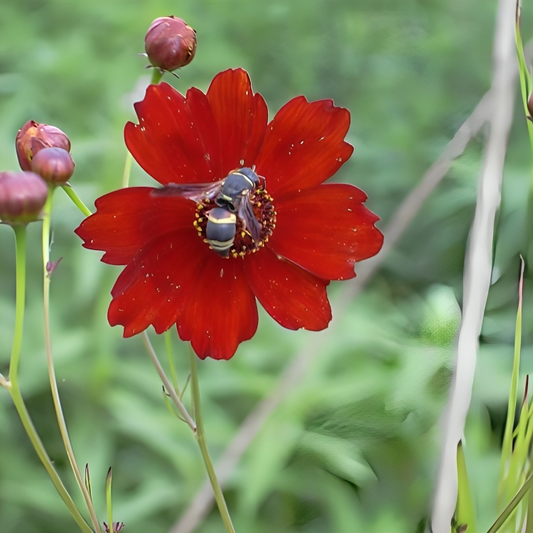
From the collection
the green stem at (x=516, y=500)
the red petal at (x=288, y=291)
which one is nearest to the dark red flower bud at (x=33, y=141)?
the red petal at (x=288, y=291)

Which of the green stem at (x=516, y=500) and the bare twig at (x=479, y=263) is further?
the bare twig at (x=479, y=263)

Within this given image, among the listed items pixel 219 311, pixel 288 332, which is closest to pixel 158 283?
pixel 219 311

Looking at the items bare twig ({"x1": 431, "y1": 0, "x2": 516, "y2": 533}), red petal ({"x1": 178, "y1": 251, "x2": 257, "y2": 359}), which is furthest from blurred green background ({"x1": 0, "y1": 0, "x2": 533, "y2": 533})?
red petal ({"x1": 178, "y1": 251, "x2": 257, "y2": 359})

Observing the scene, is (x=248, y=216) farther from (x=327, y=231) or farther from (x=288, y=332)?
(x=288, y=332)

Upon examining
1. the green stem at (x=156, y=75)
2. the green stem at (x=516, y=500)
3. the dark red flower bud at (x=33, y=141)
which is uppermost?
the green stem at (x=156, y=75)

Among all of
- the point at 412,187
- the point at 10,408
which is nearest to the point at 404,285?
the point at 412,187

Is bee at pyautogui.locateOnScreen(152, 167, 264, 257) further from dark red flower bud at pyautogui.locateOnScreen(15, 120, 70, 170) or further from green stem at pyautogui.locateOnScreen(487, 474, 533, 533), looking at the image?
green stem at pyautogui.locateOnScreen(487, 474, 533, 533)

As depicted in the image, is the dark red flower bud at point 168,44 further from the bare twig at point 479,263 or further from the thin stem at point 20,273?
the bare twig at point 479,263
